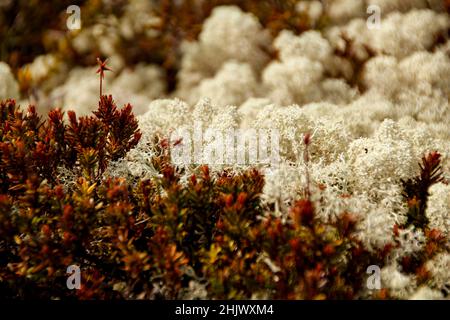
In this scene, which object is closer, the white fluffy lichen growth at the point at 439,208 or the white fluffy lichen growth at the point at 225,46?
the white fluffy lichen growth at the point at 439,208

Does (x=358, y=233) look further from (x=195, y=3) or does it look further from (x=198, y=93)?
(x=195, y=3)

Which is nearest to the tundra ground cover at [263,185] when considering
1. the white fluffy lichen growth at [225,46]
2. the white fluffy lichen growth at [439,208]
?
the white fluffy lichen growth at [439,208]

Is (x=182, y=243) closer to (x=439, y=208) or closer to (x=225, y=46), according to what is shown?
(x=439, y=208)

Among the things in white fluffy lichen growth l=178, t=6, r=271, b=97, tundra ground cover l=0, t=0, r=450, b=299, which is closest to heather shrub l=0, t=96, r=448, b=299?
tundra ground cover l=0, t=0, r=450, b=299

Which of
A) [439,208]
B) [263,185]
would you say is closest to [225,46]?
[263,185]

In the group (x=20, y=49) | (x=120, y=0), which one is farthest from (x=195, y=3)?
(x=20, y=49)

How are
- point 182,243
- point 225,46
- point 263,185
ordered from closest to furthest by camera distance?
point 182,243 → point 263,185 → point 225,46

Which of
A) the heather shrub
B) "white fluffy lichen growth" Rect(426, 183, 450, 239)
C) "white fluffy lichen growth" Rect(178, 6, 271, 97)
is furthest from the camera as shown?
"white fluffy lichen growth" Rect(178, 6, 271, 97)

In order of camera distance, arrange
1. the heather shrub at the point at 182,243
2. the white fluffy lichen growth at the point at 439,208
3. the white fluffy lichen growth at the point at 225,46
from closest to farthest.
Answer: the heather shrub at the point at 182,243 → the white fluffy lichen growth at the point at 439,208 → the white fluffy lichen growth at the point at 225,46

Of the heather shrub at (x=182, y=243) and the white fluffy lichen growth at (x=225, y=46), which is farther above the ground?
the white fluffy lichen growth at (x=225, y=46)

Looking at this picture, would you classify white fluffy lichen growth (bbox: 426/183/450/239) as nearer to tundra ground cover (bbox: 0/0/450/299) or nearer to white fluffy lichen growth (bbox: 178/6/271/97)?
tundra ground cover (bbox: 0/0/450/299)

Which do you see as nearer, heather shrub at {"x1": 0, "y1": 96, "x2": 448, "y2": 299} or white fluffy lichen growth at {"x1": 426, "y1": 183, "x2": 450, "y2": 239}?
heather shrub at {"x1": 0, "y1": 96, "x2": 448, "y2": 299}

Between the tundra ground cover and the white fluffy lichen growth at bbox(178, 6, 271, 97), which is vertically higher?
the white fluffy lichen growth at bbox(178, 6, 271, 97)

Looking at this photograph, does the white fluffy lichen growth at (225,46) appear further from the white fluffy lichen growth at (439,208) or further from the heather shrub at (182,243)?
the white fluffy lichen growth at (439,208)
